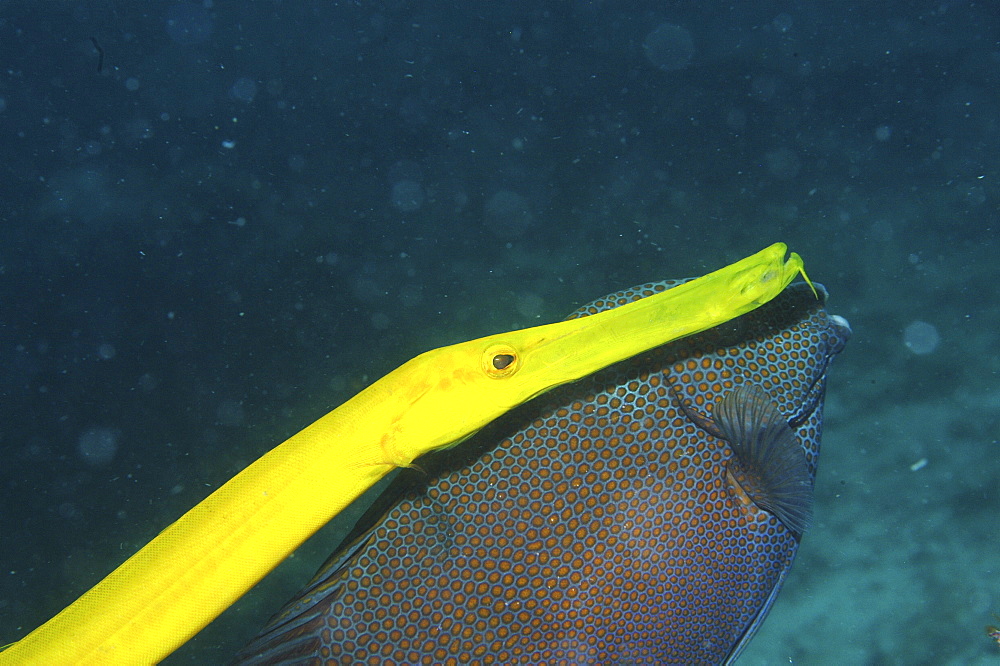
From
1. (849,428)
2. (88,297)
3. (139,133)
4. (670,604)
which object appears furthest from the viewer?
(849,428)

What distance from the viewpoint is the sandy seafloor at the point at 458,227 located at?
497 centimetres

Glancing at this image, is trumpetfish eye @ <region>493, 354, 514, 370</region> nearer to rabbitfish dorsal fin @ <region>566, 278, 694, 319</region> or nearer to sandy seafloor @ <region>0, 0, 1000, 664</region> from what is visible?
rabbitfish dorsal fin @ <region>566, 278, 694, 319</region>

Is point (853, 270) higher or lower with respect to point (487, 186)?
lower

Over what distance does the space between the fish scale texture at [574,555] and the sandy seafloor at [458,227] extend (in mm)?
3268

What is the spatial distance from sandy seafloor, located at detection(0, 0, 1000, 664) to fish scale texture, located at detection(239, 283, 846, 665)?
3.27m

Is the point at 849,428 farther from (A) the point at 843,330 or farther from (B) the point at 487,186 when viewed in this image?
(B) the point at 487,186

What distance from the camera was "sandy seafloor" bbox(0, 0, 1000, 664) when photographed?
4.97 metres

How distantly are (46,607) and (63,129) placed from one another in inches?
186

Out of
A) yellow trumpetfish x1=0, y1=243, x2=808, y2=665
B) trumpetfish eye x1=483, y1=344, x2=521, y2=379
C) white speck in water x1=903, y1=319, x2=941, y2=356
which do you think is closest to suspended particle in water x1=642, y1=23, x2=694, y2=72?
white speck in water x1=903, y1=319, x2=941, y2=356

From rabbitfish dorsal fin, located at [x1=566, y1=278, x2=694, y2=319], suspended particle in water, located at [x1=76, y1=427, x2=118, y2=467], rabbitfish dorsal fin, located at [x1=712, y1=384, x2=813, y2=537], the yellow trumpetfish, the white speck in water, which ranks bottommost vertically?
the white speck in water

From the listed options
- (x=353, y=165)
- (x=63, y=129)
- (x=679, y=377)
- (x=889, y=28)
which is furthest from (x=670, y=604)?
(x=889, y=28)

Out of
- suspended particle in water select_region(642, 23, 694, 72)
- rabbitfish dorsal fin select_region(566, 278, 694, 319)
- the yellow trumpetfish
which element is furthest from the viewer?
suspended particle in water select_region(642, 23, 694, 72)

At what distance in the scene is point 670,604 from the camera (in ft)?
7.16

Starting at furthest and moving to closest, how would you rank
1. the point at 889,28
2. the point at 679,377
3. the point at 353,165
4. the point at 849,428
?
the point at 889,28
the point at 849,428
the point at 353,165
the point at 679,377
